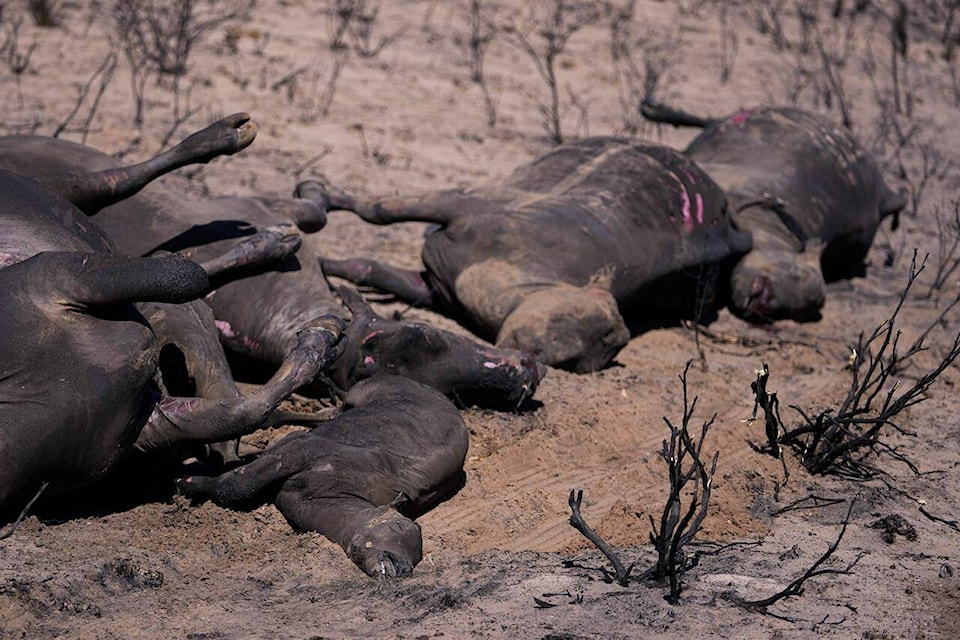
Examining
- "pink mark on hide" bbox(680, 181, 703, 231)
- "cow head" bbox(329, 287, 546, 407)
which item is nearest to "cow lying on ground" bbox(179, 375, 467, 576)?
"cow head" bbox(329, 287, 546, 407)

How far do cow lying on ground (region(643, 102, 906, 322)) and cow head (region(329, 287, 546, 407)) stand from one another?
2.32 meters

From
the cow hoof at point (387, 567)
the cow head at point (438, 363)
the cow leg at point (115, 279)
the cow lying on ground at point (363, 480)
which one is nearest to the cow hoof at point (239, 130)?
the cow head at point (438, 363)

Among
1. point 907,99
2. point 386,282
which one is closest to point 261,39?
point 386,282

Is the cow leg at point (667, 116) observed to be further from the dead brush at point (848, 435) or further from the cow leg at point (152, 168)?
the cow leg at point (152, 168)

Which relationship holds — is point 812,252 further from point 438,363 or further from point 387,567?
point 387,567

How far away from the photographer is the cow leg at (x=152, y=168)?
498 cm

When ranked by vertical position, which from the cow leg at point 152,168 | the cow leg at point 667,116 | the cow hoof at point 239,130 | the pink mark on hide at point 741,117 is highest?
the cow hoof at point 239,130

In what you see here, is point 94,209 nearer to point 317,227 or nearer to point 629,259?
point 317,227

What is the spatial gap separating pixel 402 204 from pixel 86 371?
9.46 ft

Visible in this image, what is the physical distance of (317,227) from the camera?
598 cm

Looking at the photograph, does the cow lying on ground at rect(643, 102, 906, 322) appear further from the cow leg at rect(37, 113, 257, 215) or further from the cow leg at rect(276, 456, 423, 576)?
the cow leg at rect(276, 456, 423, 576)

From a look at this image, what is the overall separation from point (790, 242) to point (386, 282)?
8.48 ft

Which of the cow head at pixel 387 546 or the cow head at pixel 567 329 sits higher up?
the cow head at pixel 387 546

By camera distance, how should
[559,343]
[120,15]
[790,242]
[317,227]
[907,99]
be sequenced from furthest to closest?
[907,99]
[120,15]
[790,242]
[317,227]
[559,343]
